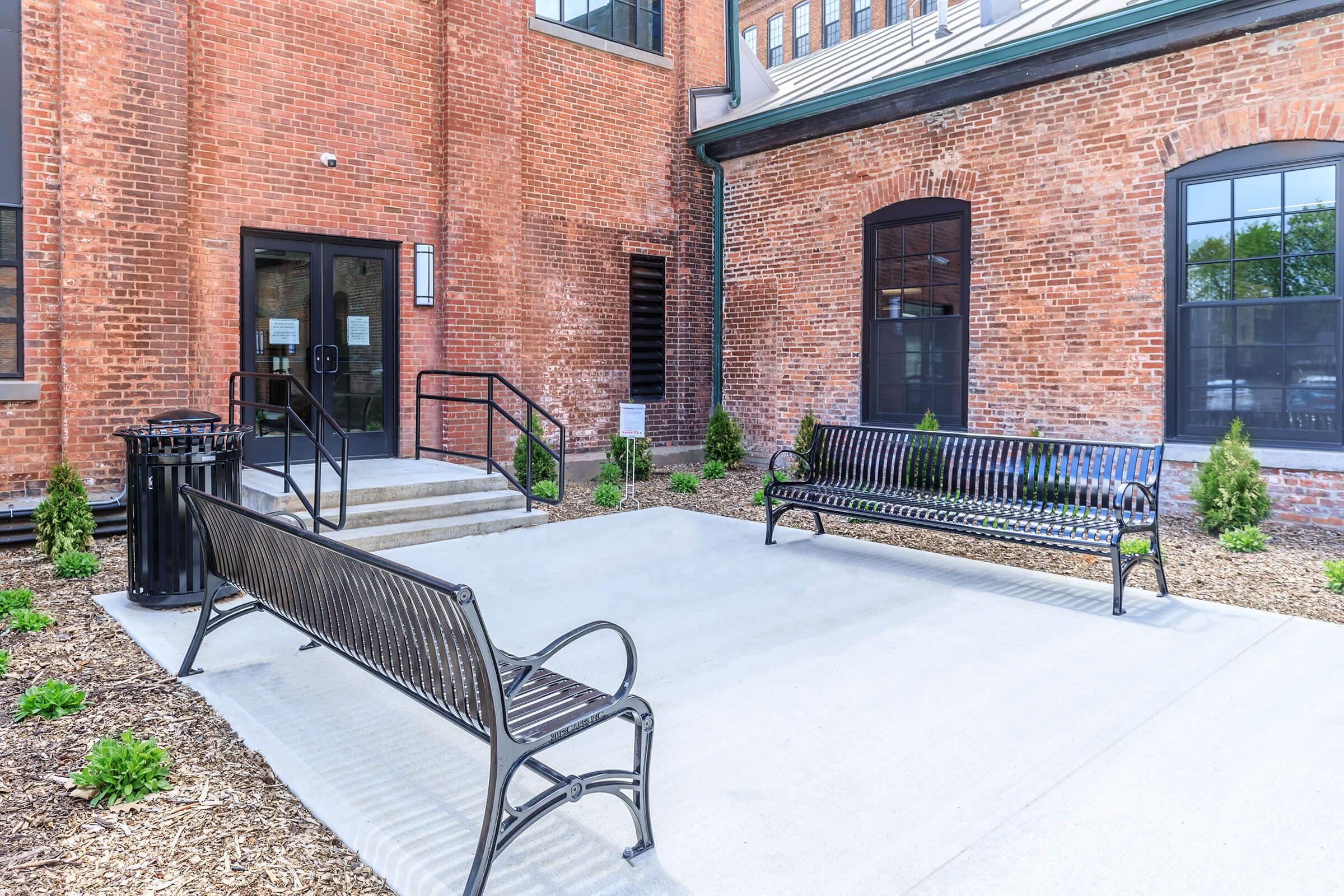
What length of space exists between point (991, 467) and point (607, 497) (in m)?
4.15

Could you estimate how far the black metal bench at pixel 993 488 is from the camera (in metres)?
5.65

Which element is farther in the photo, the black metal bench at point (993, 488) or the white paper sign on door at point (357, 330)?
the white paper sign on door at point (357, 330)

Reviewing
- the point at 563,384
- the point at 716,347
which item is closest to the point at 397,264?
the point at 563,384

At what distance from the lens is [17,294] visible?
7727mm

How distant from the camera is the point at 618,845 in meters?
2.76

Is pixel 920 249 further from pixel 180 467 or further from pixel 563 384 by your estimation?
pixel 180 467

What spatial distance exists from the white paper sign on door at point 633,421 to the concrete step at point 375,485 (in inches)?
54.1

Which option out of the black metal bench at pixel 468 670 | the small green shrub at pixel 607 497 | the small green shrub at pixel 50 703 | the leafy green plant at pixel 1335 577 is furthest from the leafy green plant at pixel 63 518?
the leafy green plant at pixel 1335 577

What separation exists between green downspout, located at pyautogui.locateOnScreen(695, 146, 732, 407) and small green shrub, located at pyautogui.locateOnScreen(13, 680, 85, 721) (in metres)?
9.88

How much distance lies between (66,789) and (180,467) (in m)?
2.58

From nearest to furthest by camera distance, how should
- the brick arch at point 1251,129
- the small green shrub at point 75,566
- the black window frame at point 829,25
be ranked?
the small green shrub at point 75,566 < the brick arch at point 1251,129 < the black window frame at point 829,25

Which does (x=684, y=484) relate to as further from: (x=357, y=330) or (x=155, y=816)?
(x=155, y=816)

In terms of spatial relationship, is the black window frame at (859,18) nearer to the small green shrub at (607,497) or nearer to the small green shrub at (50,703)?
the small green shrub at (607,497)

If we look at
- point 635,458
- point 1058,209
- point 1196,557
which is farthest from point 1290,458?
point 635,458
